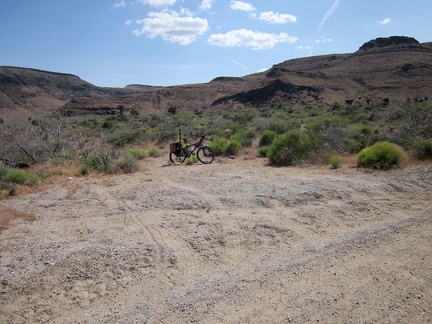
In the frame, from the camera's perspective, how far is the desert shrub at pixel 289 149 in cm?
1227

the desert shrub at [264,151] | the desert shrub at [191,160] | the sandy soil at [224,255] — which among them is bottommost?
the sandy soil at [224,255]

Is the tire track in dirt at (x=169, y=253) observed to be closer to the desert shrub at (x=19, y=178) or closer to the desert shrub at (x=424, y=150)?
the desert shrub at (x=19, y=178)

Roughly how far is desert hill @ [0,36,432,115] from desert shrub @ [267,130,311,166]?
51.6m

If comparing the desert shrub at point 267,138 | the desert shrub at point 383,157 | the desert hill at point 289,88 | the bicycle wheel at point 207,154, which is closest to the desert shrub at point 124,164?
the bicycle wheel at point 207,154

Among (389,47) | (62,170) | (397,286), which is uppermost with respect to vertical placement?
(389,47)

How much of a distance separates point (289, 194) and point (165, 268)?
3.97 m

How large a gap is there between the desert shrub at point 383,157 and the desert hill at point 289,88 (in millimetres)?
52998

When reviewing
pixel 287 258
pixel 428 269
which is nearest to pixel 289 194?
pixel 287 258

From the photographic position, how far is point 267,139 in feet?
56.0

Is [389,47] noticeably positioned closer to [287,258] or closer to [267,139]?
[267,139]

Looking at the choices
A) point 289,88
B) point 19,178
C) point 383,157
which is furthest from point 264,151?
point 289,88

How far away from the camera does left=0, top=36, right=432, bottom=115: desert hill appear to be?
66.8 metres

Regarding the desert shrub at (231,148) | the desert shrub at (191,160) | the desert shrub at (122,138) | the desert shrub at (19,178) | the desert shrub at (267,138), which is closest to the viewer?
the desert shrub at (19,178)

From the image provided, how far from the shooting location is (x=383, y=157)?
10391 millimetres
